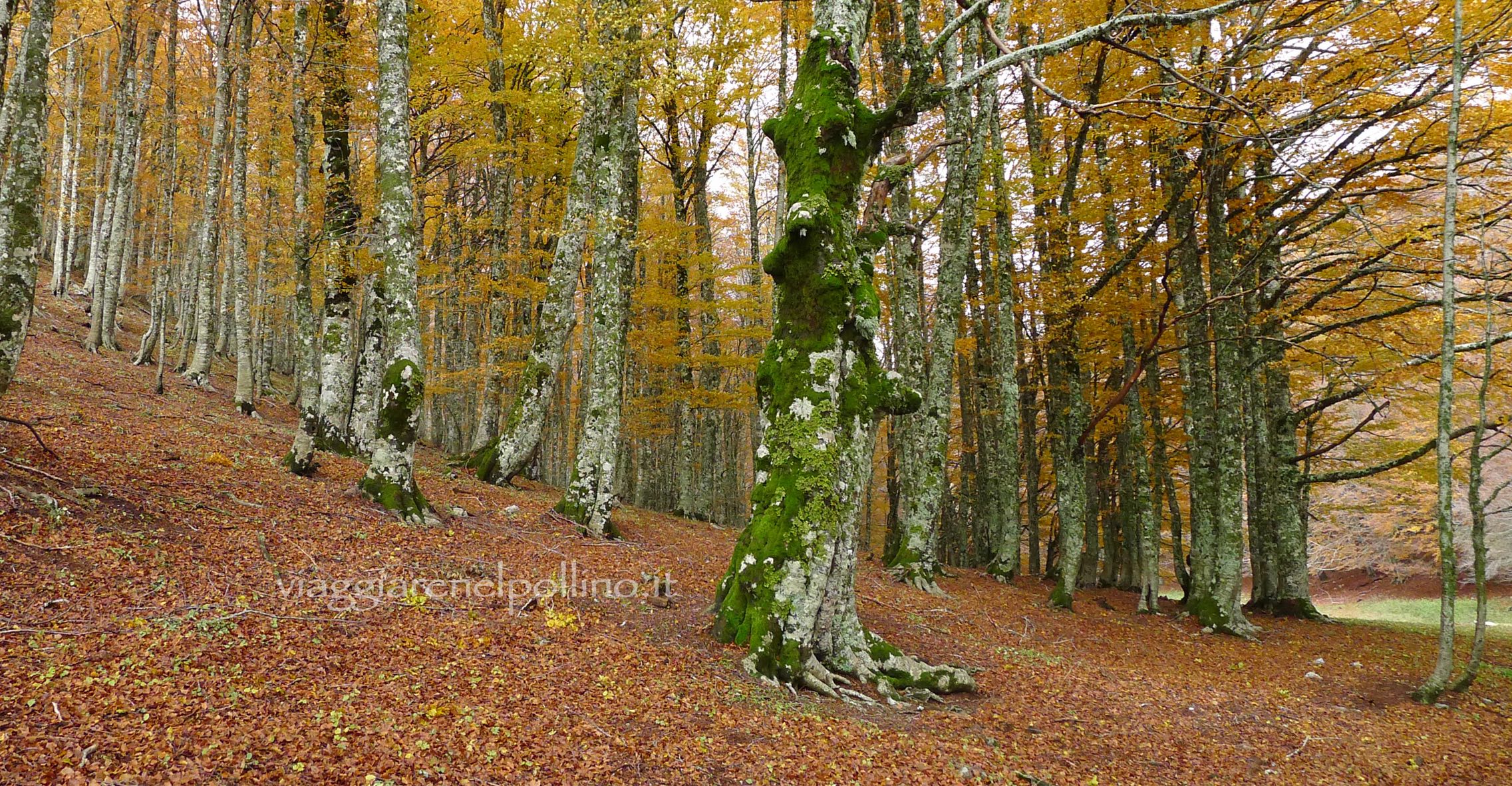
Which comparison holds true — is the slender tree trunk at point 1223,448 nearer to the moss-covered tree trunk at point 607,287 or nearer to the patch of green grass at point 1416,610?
the patch of green grass at point 1416,610

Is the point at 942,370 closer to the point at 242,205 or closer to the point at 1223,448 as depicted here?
the point at 1223,448

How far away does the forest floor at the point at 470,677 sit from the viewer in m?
3.32

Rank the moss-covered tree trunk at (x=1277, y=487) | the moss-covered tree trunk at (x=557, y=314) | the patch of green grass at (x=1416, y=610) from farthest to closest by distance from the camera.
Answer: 1. the patch of green grass at (x=1416, y=610)
2. the moss-covered tree trunk at (x=1277, y=487)
3. the moss-covered tree trunk at (x=557, y=314)

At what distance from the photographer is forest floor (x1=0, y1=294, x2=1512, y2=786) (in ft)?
10.9

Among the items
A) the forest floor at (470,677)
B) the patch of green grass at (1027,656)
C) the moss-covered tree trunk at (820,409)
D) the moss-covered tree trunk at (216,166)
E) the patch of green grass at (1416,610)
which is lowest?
the patch of green grass at (1416,610)

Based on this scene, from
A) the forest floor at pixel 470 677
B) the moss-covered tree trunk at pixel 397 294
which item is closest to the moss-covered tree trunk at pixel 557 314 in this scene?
the forest floor at pixel 470 677

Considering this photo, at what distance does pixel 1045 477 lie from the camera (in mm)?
23125

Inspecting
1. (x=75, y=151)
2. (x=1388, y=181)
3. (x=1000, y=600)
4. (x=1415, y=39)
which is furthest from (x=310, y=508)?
(x=75, y=151)

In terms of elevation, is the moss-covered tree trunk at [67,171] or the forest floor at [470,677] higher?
the moss-covered tree trunk at [67,171]

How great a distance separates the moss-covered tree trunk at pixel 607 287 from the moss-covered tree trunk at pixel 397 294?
95.7 inches

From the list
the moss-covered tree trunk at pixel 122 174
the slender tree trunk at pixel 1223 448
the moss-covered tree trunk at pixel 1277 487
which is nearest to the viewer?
the slender tree trunk at pixel 1223 448

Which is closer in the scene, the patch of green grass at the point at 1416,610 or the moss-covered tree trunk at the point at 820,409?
the moss-covered tree trunk at the point at 820,409

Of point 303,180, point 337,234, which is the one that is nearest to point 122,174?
point 303,180

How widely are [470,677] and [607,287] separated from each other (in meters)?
6.46
